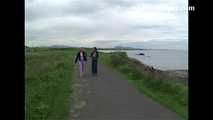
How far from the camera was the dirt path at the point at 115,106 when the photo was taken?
11.8 m

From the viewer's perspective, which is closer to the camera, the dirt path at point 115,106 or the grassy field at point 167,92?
the dirt path at point 115,106

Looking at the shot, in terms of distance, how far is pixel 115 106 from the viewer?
13.7 m

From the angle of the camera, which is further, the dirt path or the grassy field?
the grassy field

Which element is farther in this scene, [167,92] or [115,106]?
[167,92]

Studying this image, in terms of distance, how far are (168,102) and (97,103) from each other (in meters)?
2.30

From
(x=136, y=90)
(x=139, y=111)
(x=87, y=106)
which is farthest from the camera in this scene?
(x=136, y=90)

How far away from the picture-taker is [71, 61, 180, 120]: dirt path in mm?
11758
